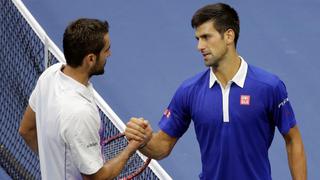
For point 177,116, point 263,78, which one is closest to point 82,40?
point 177,116

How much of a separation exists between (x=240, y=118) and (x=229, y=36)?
47cm

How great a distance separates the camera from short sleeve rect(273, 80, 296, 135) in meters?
5.12

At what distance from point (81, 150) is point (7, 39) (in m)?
3.48

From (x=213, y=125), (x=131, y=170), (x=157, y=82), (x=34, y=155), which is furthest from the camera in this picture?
(x=157, y=82)

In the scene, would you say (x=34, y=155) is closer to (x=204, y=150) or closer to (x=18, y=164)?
(x=18, y=164)

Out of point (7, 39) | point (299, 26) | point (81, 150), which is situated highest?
point (7, 39)

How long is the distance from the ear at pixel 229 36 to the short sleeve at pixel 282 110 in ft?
1.20

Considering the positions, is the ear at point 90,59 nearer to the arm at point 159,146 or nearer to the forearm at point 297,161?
the arm at point 159,146

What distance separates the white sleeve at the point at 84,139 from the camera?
4.79 m

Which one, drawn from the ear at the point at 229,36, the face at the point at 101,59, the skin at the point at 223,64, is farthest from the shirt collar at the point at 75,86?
the ear at the point at 229,36

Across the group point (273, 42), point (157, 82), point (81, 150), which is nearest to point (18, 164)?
point (157, 82)

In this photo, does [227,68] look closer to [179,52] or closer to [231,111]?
[231,111]

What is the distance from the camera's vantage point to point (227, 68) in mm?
5234

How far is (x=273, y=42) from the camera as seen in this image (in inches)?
381
